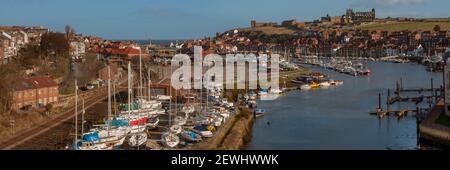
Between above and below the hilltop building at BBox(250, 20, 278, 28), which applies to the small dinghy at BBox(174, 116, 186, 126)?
below

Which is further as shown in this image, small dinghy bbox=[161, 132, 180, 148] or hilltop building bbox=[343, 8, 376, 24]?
hilltop building bbox=[343, 8, 376, 24]

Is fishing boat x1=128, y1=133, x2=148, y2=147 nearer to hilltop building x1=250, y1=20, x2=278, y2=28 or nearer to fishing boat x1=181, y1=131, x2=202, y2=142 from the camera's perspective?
fishing boat x1=181, y1=131, x2=202, y2=142

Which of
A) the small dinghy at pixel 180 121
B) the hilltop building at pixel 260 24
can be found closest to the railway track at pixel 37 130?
the small dinghy at pixel 180 121

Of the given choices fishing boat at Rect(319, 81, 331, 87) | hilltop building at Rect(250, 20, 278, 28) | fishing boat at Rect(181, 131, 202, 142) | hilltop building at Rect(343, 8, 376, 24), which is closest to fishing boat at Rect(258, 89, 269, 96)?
fishing boat at Rect(319, 81, 331, 87)

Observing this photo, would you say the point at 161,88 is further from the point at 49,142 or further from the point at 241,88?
the point at 49,142

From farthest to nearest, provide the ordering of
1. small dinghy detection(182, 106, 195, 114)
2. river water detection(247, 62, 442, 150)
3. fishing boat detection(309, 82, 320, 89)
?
fishing boat detection(309, 82, 320, 89) < small dinghy detection(182, 106, 195, 114) < river water detection(247, 62, 442, 150)

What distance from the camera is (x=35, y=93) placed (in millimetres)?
9484

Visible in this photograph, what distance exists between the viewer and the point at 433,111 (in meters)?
9.16

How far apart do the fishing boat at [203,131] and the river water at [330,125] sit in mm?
581

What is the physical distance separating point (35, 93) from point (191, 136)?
138 inches

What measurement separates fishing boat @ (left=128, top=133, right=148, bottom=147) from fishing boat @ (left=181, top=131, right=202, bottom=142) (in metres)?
0.67

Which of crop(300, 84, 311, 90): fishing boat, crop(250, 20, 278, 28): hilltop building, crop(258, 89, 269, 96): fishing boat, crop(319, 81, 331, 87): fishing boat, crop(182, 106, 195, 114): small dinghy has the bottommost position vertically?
crop(182, 106, 195, 114): small dinghy

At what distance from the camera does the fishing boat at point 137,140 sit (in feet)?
21.0

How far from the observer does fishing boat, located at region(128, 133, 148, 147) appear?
21.0ft
